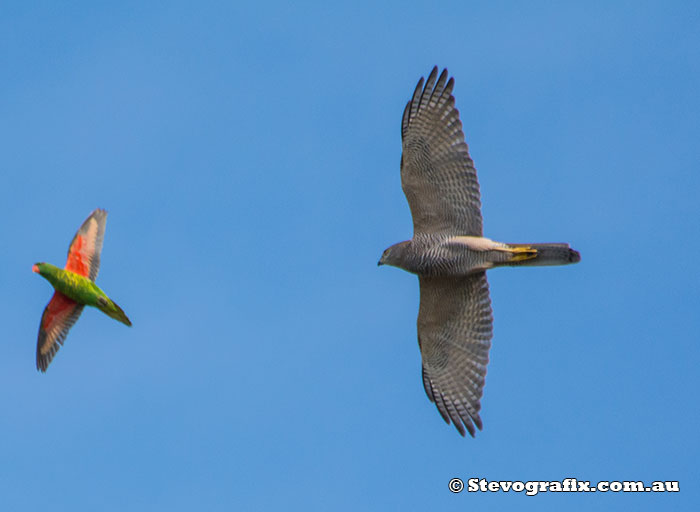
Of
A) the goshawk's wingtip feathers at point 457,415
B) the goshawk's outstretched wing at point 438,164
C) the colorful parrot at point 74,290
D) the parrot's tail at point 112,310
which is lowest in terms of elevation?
the goshawk's wingtip feathers at point 457,415

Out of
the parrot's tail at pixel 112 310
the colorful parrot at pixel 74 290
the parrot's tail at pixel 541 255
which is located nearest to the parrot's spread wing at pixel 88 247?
the colorful parrot at pixel 74 290

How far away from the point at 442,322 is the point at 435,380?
0.84 m

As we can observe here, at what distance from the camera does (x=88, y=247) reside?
1658 centimetres

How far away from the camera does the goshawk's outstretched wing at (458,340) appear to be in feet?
50.1

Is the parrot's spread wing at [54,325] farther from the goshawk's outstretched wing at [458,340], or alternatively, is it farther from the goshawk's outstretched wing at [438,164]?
the goshawk's outstretched wing at [438,164]

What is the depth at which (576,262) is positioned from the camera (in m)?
14.2

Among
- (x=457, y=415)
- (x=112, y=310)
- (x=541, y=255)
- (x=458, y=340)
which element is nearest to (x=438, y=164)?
(x=541, y=255)

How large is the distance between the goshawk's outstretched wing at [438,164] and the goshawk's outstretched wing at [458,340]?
0.92m

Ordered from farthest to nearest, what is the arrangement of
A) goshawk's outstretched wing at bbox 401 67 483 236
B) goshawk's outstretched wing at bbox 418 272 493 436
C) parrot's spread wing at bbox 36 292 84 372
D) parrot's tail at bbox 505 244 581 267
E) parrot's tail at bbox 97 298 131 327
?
parrot's spread wing at bbox 36 292 84 372 → parrot's tail at bbox 97 298 131 327 → goshawk's outstretched wing at bbox 418 272 493 436 → goshawk's outstretched wing at bbox 401 67 483 236 → parrot's tail at bbox 505 244 581 267

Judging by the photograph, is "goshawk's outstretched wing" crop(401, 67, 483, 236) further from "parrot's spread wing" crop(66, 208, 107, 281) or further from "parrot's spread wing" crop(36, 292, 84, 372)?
"parrot's spread wing" crop(36, 292, 84, 372)

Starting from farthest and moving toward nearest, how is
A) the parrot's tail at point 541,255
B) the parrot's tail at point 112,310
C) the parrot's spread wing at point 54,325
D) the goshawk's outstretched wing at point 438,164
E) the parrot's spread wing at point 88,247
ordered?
the parrot's spread wing at point 54,325 → the parrot's spread wing at point 88,247 → the parrot's tail at point 112,310 → the goshawk's outstretched wing at point 438,164 → the parrot's tail at point 541,255

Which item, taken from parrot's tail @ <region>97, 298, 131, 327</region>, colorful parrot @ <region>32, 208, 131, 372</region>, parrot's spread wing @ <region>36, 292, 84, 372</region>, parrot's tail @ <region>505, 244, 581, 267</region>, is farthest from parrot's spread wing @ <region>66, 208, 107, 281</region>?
parrot's tail @ <region>505, 244, 581, 267</region>

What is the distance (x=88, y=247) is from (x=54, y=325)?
1.41 metres

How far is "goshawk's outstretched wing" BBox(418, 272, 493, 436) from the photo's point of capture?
1526cm
